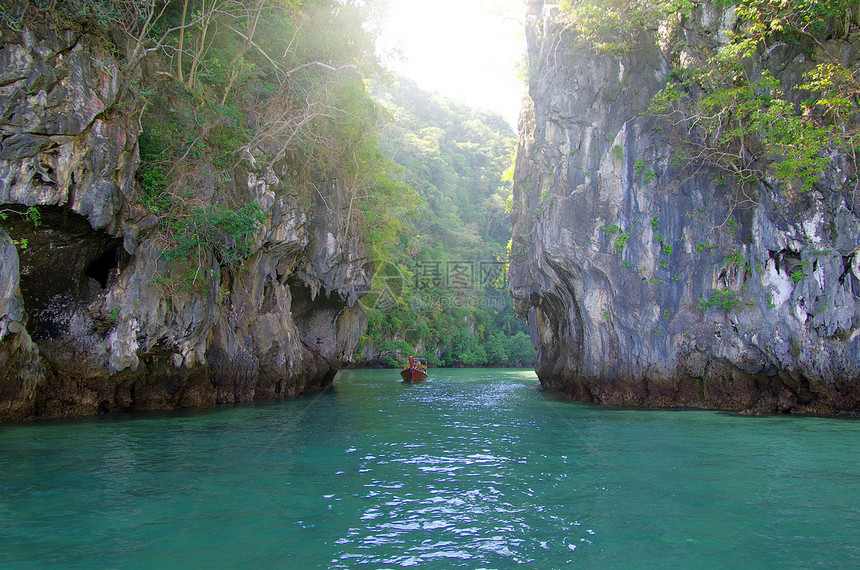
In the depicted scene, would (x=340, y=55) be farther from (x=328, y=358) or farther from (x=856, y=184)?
(x=856, y=184)

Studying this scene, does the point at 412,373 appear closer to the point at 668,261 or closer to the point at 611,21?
the point at 668,261

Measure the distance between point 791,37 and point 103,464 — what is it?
16808mm

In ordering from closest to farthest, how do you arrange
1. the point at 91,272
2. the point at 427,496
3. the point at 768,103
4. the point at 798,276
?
1. the point at 427,496
2. the point at 91,272
3. the point at 798,276
4. the point at 768,103

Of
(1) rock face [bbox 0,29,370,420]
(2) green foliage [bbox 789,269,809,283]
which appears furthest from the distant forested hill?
(2) green foliage [bbox 789,269,809,283]

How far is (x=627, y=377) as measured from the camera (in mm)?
14508

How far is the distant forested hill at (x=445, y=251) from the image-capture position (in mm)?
38062

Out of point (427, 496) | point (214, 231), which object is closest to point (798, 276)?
point (427, 496)

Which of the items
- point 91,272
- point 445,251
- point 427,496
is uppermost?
point 445,251

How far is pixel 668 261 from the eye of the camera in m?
14.2

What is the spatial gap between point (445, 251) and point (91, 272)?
35108 mm

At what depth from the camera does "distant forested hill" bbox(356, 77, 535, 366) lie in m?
38.1

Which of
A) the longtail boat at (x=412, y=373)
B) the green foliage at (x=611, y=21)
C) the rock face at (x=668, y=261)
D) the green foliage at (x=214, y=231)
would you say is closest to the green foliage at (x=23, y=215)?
the green foliage at (x=214, y=231)

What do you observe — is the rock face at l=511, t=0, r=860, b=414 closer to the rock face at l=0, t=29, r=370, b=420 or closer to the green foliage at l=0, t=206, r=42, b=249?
the rock face at l=0, t=29, r=370, b=420

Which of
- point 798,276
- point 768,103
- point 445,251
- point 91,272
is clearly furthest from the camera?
point 445,251
